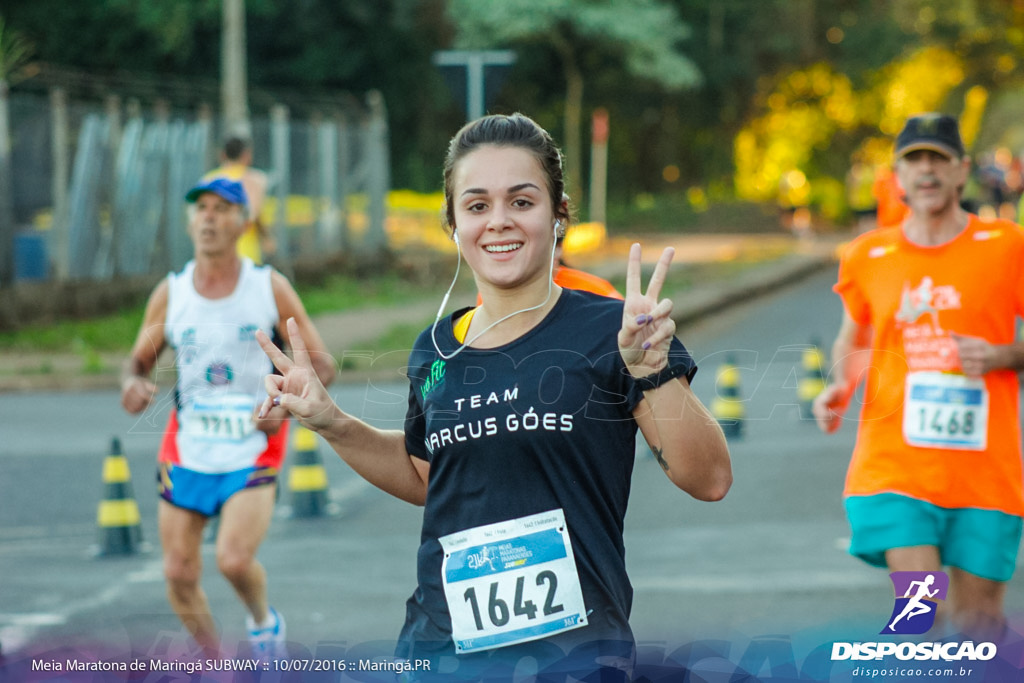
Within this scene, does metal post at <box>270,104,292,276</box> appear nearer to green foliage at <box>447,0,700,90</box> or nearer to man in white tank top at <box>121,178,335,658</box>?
green foliage at <box>447,0,700,90</box>

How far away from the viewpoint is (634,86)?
135 feet

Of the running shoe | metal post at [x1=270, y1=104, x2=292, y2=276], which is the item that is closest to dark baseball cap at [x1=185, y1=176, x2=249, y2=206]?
the running shoe

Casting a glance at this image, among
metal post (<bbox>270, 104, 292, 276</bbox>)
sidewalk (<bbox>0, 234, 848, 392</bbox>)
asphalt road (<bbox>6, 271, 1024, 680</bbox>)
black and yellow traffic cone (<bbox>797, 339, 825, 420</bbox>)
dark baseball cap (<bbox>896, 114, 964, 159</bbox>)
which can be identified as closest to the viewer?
dark baseball cap (<bbox>896, 114, 964, 159</bbox>)

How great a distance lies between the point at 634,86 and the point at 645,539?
33905mm

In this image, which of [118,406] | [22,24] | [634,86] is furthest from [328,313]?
[634,86]

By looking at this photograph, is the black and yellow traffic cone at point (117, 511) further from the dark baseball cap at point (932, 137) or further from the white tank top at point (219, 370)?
the dark baseball cap at point (932, 137)

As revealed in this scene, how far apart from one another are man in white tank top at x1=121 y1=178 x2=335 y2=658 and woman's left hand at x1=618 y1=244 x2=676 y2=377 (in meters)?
2.91

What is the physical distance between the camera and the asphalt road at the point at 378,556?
251 inches

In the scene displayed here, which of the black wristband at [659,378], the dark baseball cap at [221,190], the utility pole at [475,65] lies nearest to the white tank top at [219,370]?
the dark baseball cap at [221,190]

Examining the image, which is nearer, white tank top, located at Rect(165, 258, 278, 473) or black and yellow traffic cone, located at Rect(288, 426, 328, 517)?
white tank top, located at Rect(165, 258, 278, 473)

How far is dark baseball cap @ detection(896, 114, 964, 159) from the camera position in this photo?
5098mm

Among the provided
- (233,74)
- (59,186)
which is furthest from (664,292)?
(59,186)

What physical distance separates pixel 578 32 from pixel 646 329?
34.4m

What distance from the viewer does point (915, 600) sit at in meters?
4.14
